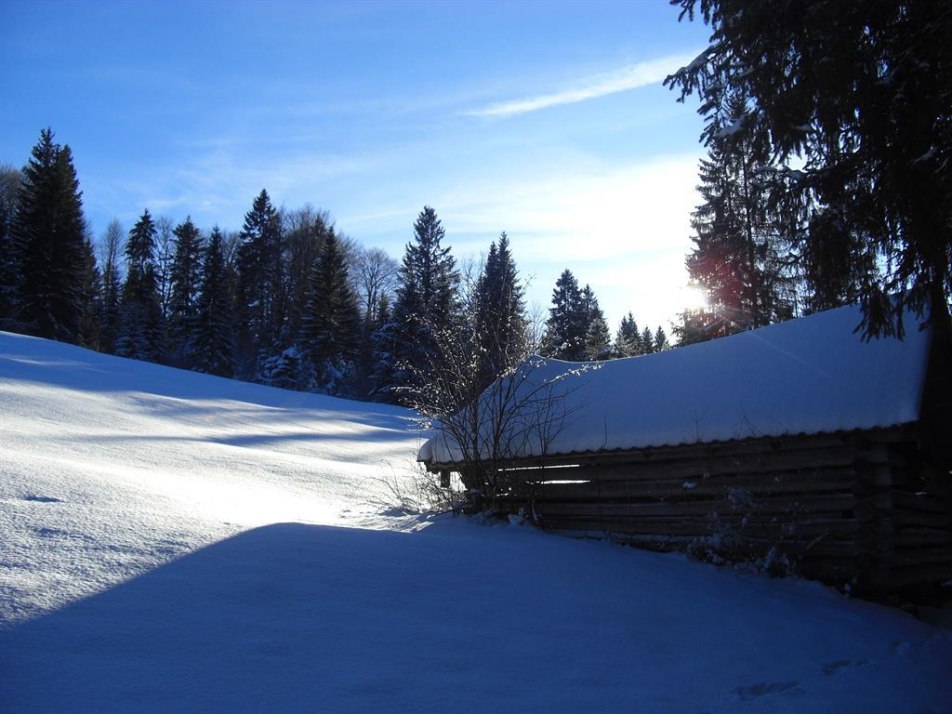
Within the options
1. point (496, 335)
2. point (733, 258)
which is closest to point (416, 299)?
point (733, 258)

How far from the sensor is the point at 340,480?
12.2 metres

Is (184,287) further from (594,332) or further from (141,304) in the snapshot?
(594,332)

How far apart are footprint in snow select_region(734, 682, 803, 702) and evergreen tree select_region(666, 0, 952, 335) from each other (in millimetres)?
3350

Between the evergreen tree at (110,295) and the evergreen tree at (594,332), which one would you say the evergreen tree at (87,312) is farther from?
the evergreen tree at (594,332)

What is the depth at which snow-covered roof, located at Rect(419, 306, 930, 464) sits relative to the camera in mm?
7086

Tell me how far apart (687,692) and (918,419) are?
4166mm

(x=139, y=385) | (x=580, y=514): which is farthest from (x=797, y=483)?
(x=139, y=385)

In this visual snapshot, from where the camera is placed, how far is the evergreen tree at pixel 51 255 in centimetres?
3591

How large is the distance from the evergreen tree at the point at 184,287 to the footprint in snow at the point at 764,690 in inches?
1810

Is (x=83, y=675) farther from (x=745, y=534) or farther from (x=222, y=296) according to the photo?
(x=222, y=296)

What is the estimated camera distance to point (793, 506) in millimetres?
7324

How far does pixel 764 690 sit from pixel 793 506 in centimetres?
318

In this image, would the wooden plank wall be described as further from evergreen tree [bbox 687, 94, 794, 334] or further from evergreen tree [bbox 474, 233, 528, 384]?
evergreen tree [bbox 687, 94, 794, 334]

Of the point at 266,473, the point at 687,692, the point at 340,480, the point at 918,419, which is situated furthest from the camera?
the point at 340,480
